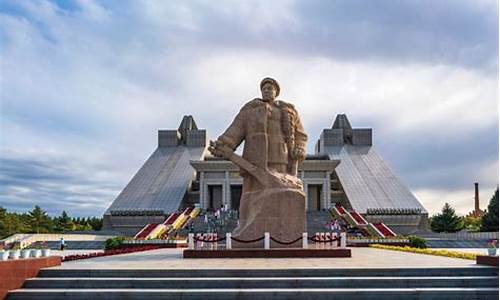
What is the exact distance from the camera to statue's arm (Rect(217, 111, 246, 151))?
15039 mm

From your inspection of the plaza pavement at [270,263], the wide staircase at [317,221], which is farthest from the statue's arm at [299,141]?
the wide staircase at [317,221]

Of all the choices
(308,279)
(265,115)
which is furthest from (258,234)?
(308,279)

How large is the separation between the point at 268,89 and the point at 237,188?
36.9 metres

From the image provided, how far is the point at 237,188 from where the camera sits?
→ 170ft

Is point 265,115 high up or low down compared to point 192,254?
up

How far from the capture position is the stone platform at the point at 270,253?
13.4 metres

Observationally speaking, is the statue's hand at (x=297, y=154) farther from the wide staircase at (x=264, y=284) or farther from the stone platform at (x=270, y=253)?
the wide staircase at (x=264, y=284)

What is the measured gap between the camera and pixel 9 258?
32.3 feet

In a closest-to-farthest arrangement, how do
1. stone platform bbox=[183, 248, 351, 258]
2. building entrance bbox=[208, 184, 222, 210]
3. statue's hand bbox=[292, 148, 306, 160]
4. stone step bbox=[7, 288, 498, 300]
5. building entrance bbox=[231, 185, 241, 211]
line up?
1. stone step bbox=[7, 288, 498, 300]
2. stone platform bbox=[183, 248, 351, 258]
3. statue's hand bbox=[292, 148, 306, 160]
4. building entrance bbox=[208, 184, 222, 210]
5. building entrance bbox=[231, 185, 241, 211]

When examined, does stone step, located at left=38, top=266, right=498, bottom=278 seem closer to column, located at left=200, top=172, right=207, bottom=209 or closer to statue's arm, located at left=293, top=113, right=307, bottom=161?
statue's arm, located at left=293, top=113, right=307, bottom=161

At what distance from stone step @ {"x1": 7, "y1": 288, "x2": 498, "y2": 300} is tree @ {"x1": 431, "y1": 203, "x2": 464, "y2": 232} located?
116 feet

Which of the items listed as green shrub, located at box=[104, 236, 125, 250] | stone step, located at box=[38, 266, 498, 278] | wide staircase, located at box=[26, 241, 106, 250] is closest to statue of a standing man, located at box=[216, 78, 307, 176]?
stone step, located at box=[38, 266, 498, 278]

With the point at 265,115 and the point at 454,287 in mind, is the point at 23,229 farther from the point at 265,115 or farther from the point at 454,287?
the point at 454,287

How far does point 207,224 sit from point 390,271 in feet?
91.2
